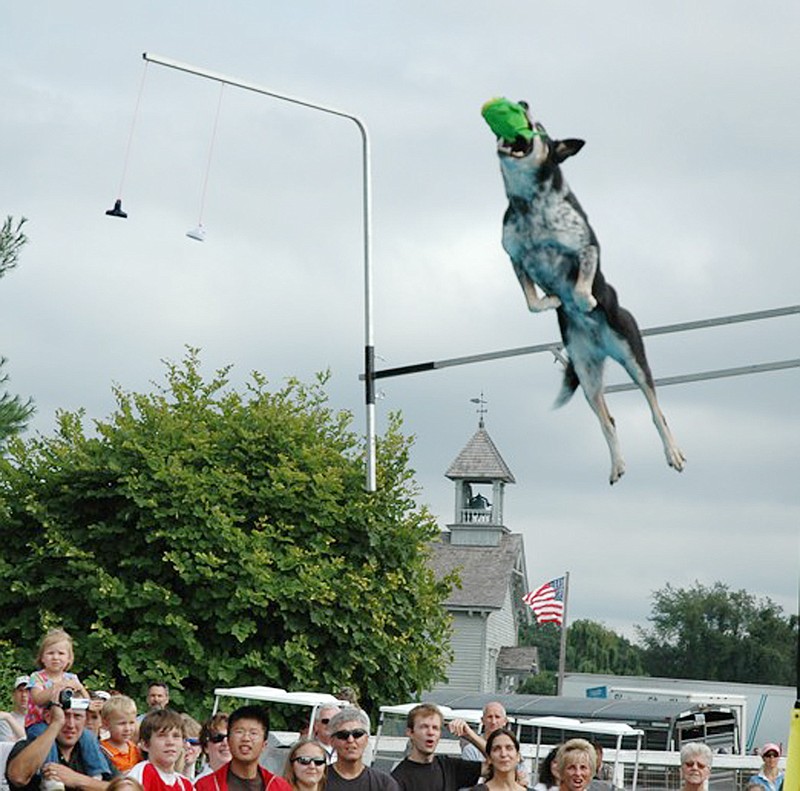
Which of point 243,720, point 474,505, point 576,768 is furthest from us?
point 474,505

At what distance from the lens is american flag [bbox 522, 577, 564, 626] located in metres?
52.5

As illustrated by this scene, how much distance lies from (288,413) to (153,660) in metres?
4.81

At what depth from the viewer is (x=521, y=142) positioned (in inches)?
519

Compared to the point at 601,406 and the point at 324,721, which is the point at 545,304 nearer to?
the point at 601,406

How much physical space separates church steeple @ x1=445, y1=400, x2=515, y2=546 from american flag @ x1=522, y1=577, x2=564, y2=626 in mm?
21162

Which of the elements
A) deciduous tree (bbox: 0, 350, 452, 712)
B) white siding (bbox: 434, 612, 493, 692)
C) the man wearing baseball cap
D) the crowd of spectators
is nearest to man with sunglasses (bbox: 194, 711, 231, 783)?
the crowd of spectators

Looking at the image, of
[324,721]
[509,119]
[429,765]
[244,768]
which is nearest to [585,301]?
[509,119]

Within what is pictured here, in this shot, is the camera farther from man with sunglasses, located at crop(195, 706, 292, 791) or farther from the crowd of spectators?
man with sunglasses, located at crop(195, 706, 292, 791)

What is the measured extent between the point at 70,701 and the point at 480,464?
7072 centimetres

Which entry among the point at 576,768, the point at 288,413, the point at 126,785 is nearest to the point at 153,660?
the point at 288,413

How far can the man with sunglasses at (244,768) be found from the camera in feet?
29.9

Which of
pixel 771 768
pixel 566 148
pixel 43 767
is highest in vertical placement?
pixel 566 148

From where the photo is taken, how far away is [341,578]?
89.4 feet

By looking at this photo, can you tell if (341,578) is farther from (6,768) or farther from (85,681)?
(6,768)
